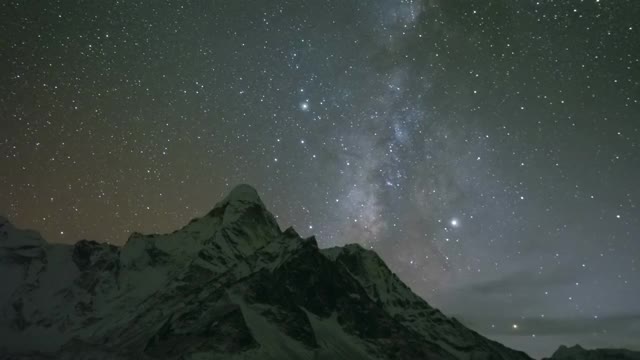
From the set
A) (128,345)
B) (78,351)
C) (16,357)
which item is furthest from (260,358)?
(16,357)

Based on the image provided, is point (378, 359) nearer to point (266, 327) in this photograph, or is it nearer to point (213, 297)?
point (266, 327)

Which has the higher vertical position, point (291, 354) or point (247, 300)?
point (247, 300)

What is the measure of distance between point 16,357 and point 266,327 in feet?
268

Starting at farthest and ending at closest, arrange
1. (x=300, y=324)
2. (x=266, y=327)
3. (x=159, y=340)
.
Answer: (x=300, y=324)
(x=266, y=327)
(x=159, y=340)

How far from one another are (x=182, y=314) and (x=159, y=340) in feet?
42.5

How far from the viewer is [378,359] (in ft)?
638

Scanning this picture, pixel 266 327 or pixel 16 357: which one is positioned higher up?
pixel 266 327

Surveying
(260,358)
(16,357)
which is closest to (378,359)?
(260,358)

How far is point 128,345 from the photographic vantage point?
185 metres

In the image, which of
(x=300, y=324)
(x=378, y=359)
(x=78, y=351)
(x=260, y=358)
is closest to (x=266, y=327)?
(x=300, y=324)

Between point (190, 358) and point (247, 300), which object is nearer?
point (190, 358)

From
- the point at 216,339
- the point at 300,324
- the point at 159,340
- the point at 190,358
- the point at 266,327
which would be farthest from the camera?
the point at 300,324

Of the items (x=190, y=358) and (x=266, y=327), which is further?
(x=266, y=327)

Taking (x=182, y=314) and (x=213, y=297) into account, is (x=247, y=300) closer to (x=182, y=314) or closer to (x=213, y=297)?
(x=213, y=297)
